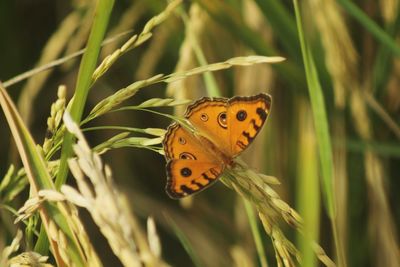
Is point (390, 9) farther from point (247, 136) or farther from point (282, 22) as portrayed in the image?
point (247, 136)

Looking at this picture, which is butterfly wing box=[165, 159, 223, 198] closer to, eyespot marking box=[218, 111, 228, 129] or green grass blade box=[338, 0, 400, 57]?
eyespot marking box=[218, 111, 228, 129]

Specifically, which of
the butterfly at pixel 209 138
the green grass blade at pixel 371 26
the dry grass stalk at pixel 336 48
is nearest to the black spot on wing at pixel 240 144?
the butterfly at pixel 209 138

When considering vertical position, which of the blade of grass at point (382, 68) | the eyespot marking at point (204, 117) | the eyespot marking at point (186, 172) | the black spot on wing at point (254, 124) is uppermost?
the eyespot marking at point (204, 117)

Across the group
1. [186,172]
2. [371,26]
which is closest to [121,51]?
[186,172]

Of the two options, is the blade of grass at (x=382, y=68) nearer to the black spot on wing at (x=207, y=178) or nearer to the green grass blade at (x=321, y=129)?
the green grass blade at (x=321, y=129)

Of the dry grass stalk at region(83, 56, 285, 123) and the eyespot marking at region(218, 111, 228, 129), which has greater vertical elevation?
the dry grass stalk at region(83, 56, 285, 123)

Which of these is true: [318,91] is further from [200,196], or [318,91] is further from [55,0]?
[55,0]

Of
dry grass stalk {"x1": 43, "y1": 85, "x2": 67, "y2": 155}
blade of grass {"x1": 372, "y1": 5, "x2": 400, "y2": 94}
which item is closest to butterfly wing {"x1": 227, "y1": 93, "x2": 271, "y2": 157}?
dry grass stalk {"x1": 43, "y1": 85, "x2": 67, "y2": 155}

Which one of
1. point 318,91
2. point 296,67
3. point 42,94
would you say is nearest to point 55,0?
point 42,94
